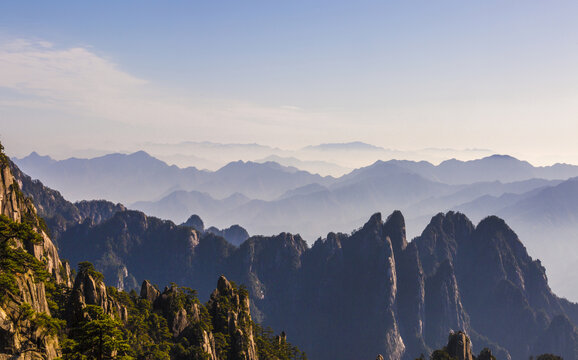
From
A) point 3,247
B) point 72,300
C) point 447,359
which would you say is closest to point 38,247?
point 72,300

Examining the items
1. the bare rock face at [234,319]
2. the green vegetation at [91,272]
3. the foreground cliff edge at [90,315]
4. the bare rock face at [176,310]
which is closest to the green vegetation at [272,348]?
the foreground cliff edge at [90,315]

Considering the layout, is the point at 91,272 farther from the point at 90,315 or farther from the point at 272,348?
the point at 272,348

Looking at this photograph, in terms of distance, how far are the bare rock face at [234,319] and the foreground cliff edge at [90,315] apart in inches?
7.7

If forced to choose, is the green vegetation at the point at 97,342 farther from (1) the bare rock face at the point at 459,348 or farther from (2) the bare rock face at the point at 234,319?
(1) the bare rock face at the point at 459,348

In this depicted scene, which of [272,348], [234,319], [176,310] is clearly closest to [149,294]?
[176,310]

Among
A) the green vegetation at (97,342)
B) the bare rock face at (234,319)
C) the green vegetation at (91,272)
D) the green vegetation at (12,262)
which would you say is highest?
the green vegetation at (12,262)

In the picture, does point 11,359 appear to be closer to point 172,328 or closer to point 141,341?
point 141,341

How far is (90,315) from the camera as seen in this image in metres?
57.6

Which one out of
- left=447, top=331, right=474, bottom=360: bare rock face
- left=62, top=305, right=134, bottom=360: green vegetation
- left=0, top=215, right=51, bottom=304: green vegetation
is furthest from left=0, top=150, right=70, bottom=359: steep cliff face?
left=447, top=331, right=474, bottom=360: bare rock face

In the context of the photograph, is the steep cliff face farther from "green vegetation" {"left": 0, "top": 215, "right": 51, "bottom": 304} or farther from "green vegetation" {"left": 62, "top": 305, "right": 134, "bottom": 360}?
"green vegetation" {"left": 62, "top": 305, "right": 134, "bottom": 360}

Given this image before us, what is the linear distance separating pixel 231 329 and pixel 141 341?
21.7 metres

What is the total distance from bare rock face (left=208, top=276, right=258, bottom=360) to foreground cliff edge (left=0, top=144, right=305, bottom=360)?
7.7 inches

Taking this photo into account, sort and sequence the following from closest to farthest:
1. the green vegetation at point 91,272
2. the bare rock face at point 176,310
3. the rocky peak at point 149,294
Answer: the green vegetation at point 91,272 < the bare rock face at point 176,310 < the rocky peak at point 149,294

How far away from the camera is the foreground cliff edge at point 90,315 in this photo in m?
45.6
